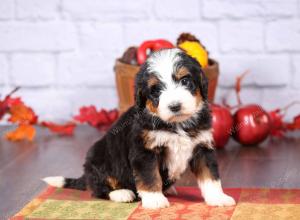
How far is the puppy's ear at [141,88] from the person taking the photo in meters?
2.77

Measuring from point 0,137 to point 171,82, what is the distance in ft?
7.25

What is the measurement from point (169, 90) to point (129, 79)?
4.71 ft

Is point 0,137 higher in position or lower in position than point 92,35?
lower

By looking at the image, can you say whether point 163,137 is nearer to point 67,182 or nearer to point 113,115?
point 67,182

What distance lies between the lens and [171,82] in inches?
106

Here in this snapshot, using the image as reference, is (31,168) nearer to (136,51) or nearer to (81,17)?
(136,51)

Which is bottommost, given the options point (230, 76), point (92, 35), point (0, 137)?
point (0, 137)

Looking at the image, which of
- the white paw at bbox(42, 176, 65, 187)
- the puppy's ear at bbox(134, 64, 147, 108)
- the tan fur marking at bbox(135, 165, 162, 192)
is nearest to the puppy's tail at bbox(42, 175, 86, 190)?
the white paw at bbox(42, 176, 65, 187)

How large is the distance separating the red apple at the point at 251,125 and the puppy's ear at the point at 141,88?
1.40 metres

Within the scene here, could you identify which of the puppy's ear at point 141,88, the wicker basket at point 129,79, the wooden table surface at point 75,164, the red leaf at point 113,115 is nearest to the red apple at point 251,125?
the wooden table surface at point 75,164

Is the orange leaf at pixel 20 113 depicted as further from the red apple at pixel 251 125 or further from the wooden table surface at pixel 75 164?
the red apple at pixel 251 125

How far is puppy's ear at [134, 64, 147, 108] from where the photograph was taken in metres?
2.77

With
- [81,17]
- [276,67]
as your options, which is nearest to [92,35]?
[81,17]

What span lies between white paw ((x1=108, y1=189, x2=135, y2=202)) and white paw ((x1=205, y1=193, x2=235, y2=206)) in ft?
1.07
